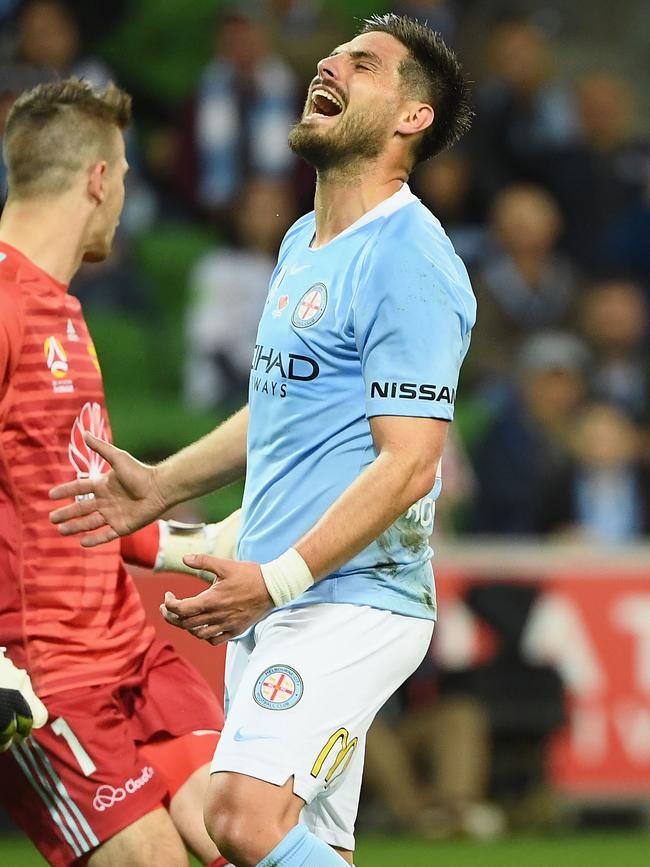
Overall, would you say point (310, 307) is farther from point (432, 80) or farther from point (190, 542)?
point (190, 542)

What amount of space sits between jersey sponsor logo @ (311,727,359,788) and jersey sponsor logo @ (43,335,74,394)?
1.11 m

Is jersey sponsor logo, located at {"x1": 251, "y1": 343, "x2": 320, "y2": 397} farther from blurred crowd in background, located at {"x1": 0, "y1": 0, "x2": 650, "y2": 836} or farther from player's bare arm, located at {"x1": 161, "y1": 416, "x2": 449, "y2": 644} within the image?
blurred crowd in background, located at {"x1": 0, "y1": 0, "x2": 650, "y2": 836}

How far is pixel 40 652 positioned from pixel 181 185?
7185 millimetres

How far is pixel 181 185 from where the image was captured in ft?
35.7

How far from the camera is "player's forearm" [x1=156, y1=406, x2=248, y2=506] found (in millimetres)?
4156

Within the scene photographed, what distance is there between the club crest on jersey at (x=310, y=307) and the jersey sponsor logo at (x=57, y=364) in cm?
63

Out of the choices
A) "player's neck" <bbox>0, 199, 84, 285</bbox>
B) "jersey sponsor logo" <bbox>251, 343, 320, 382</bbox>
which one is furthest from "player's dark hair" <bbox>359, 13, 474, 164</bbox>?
"player's neck" <bbox>0, 199, 84, 285</bbox>

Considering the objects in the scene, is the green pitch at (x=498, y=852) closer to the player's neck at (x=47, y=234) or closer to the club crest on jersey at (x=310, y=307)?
the player's neck at (x=47, y=234)

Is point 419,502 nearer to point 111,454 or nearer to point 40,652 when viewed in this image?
point 111,454

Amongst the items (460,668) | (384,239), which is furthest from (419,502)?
(460,668)

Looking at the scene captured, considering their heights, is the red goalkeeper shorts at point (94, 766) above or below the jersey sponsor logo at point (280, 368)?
below

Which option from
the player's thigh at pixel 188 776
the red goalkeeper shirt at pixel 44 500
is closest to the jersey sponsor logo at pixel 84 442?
the red goalkeeper shirt at pixel 44 500

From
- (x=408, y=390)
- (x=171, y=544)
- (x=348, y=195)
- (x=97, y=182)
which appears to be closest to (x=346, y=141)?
(x=348, y=195)

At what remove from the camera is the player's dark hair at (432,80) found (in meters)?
4.05
